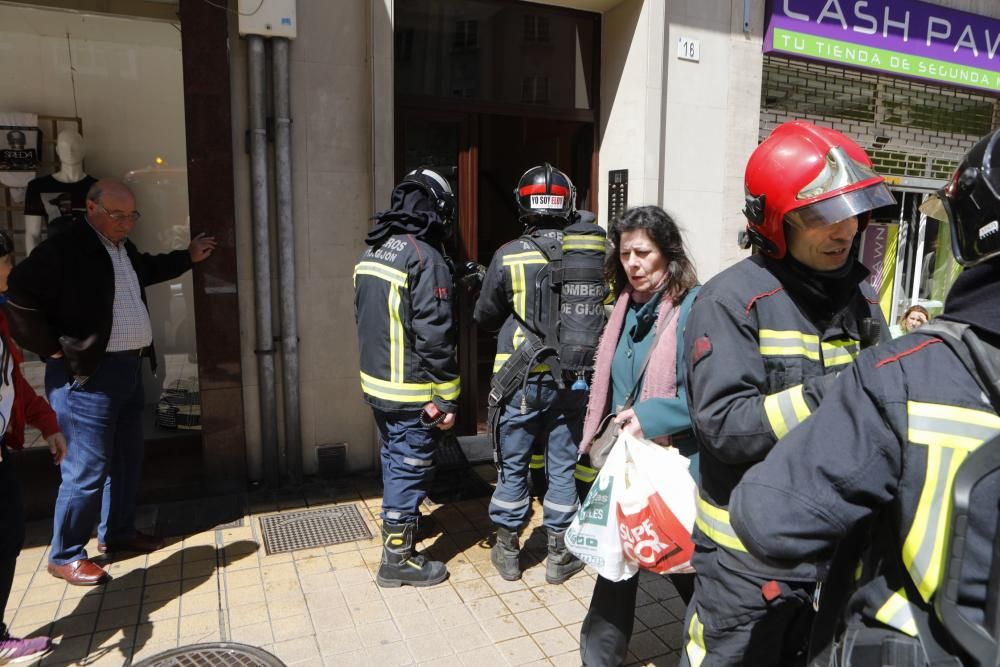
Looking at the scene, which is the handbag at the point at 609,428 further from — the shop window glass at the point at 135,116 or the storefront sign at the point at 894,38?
the storefront sign at the point at 894,38

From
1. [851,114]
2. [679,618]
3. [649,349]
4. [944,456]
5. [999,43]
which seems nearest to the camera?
[944,456]

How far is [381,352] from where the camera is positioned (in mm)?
3768

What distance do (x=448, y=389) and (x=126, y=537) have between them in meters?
2.04

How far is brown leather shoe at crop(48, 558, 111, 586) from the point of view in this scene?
360cm

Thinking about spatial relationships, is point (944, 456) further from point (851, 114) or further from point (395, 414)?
point (851, 114)

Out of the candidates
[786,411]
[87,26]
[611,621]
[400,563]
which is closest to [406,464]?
[400,563]

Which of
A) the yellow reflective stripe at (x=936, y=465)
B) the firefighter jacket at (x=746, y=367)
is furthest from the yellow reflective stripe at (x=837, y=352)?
the yellow reflective stripe at (x=936, y=465)

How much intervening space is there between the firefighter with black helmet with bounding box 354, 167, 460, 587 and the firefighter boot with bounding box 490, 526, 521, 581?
0.32 metres

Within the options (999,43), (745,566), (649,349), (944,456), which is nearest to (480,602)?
(649,349)

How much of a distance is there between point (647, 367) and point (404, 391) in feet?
5.08

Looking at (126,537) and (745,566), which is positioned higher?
(745,566)

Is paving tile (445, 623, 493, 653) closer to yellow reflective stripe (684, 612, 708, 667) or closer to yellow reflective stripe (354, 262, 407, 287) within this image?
yellow reflective stripe (684, 612, 708, 667)

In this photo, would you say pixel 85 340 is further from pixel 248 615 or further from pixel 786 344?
pixel 786 344

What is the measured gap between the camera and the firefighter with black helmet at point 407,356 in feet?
12.1
